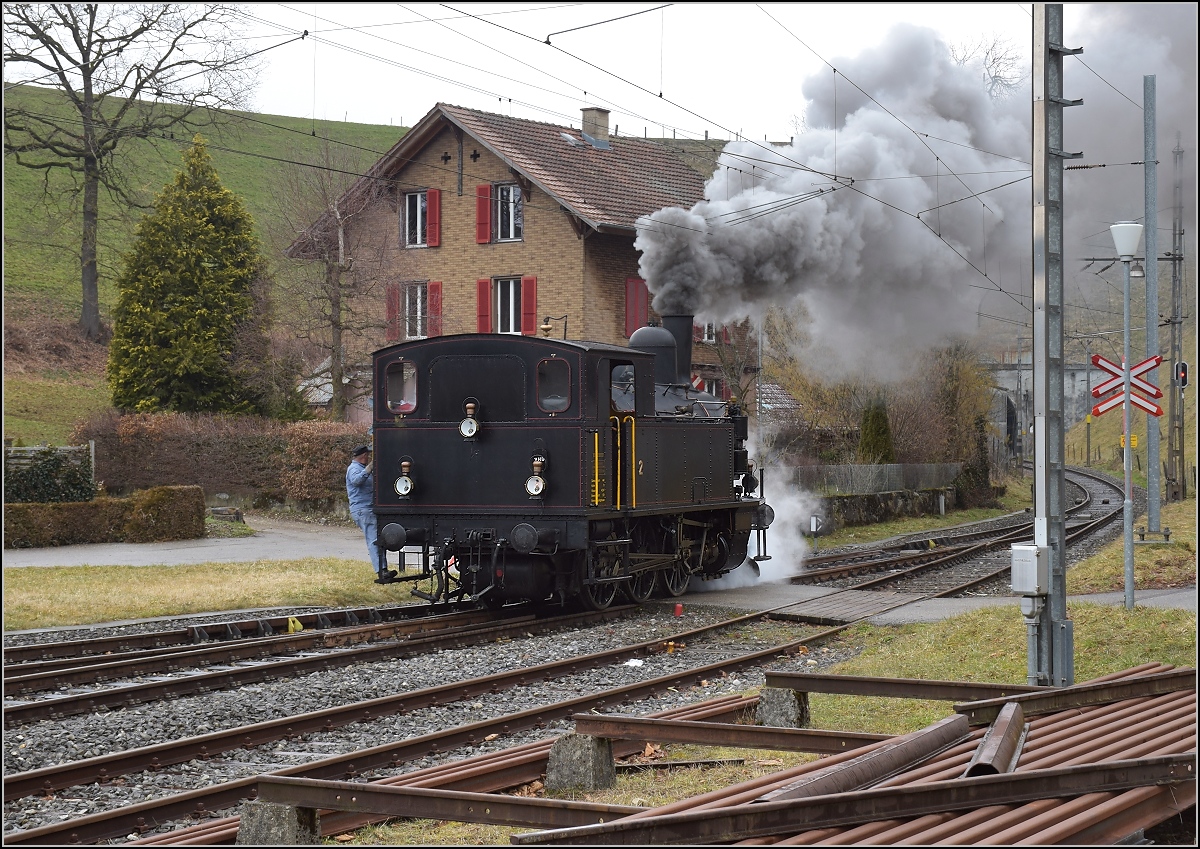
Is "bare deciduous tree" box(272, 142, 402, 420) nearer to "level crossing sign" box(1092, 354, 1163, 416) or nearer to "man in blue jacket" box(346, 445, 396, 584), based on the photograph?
"man in blue jacket" box(346, 445, 396, 584)

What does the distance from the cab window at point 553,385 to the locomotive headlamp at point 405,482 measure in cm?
169

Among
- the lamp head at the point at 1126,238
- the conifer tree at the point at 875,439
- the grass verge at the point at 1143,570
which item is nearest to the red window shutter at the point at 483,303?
the conifer tree at the point at 875,439

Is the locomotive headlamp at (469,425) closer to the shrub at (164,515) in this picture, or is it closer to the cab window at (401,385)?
the cab window at (401,385)

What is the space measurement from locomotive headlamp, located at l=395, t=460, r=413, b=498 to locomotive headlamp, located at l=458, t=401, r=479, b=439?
2.52 ft

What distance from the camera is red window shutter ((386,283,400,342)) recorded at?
31.1 metres

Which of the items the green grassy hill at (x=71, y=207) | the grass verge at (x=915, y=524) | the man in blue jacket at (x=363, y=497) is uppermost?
the green grassy hill at (x=71, y=207)

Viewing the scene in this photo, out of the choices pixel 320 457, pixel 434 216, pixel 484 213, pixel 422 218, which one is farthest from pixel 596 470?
pixel 422 218

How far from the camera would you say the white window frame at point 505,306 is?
31.8 metres

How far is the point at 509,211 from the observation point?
3161 centimetres

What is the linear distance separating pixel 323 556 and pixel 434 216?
15.3 m

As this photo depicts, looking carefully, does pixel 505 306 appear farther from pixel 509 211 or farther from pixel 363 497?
pixel 363 497

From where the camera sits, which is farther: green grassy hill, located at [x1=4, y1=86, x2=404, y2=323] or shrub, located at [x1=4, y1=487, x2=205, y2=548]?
green grassy hill, located at [x1=4, y1=86, x2=404, y2=323]

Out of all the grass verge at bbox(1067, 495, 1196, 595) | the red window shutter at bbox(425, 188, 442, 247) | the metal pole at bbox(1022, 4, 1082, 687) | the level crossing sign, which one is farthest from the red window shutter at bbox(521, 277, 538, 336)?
the metal pole at bbox(1022, 4, 1082, 687)

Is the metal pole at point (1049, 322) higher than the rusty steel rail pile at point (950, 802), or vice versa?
the metal pole at point (1049, 322)
